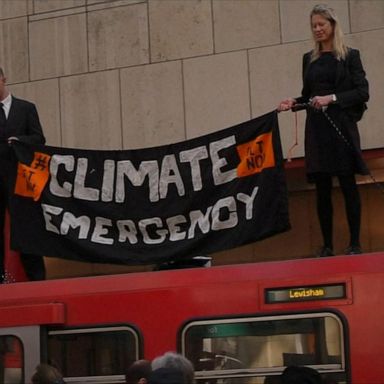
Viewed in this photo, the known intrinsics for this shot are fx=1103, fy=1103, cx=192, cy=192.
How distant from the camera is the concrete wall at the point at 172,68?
1323cm

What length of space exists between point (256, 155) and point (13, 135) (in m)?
2.00

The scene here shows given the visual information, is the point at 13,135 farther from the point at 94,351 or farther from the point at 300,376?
the point at 300,376

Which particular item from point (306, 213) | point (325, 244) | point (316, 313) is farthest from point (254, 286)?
point (306, 213)

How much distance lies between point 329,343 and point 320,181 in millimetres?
1530

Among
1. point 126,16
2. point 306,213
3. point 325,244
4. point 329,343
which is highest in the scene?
point 126,16

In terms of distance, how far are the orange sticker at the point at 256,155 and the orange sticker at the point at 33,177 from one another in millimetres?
1545

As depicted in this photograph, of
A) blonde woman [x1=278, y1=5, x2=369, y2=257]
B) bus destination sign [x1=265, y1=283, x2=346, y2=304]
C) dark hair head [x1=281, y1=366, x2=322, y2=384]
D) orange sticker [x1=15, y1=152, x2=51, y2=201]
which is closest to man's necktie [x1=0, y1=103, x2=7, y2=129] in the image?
orange sticker [x1=15, y1=152, x2=51, y2=201]

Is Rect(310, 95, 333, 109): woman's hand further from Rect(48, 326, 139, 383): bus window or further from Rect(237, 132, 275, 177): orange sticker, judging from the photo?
Rect(48, 326, 139, 383): bus window

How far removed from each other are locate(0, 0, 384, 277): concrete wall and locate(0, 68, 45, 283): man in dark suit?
442 centimetres

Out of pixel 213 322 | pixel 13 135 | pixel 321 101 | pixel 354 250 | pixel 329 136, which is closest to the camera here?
pixel 213 322

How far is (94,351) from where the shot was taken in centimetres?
731

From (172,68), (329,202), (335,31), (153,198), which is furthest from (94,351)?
(172,68)

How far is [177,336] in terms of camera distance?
7066mm

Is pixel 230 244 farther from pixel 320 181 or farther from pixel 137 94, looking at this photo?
pixel 137 94
